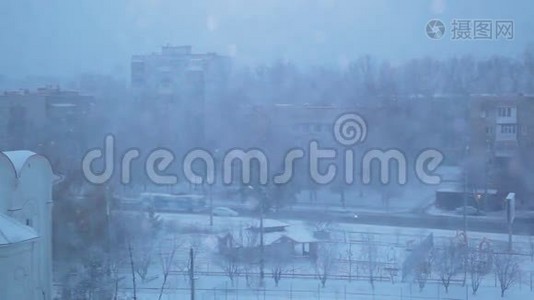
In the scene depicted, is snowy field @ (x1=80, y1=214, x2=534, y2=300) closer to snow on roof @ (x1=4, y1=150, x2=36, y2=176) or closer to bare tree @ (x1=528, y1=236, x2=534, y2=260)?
bare tree @ (x1=528, y1=236, x2=534, y2=260)

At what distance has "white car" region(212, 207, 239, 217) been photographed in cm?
421

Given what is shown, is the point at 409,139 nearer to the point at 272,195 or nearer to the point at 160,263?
the point at 272,195

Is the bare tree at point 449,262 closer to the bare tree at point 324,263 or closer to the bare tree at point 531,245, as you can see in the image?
the bare tree at point 531,245

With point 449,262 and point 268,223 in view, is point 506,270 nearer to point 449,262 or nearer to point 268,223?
point 449,262

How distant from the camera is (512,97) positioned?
4086 millimetres

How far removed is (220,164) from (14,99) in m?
1.38

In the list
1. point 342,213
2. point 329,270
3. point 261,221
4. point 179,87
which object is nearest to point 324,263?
point 329,270

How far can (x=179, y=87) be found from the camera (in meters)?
4.34

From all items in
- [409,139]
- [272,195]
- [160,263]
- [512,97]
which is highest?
[512,97]

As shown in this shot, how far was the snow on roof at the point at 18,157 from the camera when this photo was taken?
395 centimetres

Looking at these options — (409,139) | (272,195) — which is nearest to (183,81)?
(272,195)

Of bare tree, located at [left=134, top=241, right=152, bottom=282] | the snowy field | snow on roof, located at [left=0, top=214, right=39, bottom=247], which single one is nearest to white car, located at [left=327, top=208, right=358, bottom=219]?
the snowy field

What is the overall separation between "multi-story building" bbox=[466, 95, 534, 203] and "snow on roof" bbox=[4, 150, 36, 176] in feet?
8.75

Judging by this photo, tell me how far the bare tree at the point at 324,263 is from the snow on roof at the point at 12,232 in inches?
66.9
